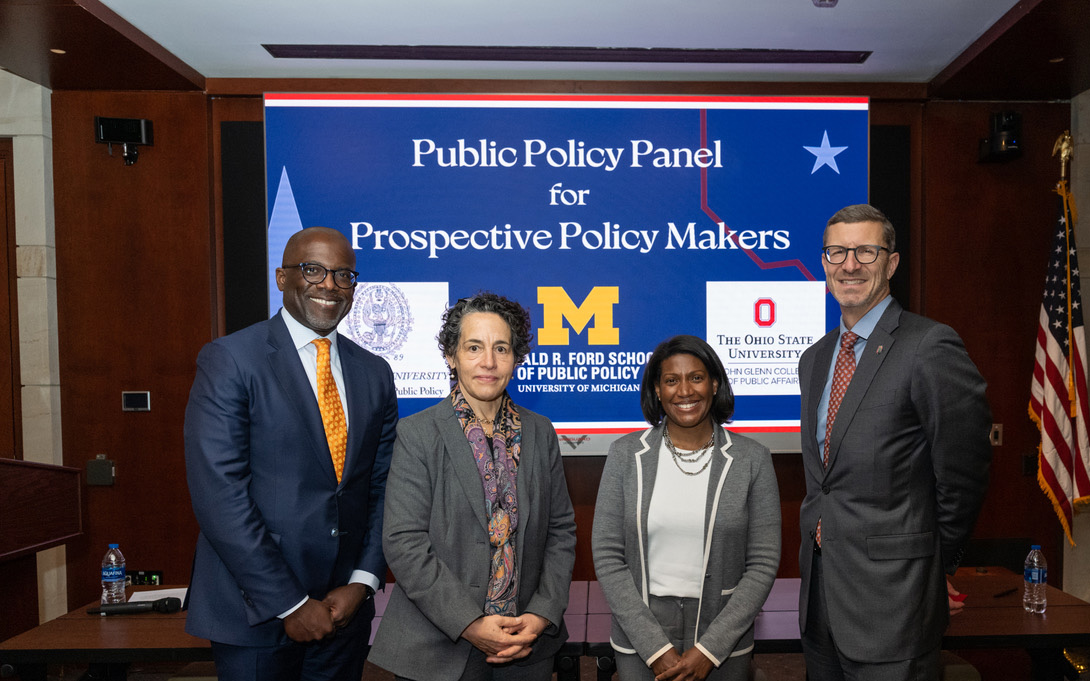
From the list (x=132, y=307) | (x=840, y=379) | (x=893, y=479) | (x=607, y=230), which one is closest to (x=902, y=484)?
(x=893, y=479)

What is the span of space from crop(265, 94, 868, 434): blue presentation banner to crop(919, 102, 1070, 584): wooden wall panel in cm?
52

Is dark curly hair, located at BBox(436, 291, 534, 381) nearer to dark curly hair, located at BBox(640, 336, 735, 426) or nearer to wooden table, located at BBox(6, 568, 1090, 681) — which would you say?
dark curly hair, located at BBox(640, 336, 735, 426)

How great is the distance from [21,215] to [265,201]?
1.27 m

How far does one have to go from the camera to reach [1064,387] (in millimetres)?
3586

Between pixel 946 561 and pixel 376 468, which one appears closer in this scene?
pixel 946 561

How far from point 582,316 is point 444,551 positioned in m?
2.08

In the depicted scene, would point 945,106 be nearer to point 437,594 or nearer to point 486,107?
point 486,107

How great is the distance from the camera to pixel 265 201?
3.70 meters

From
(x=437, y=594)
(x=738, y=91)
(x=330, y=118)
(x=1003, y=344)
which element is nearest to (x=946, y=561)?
(x=437, y=594)

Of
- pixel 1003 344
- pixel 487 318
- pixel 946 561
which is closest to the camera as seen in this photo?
pixel 487 318

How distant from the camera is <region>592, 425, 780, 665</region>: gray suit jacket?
5.92 feet

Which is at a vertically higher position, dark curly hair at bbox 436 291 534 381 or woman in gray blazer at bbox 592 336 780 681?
dark curly hair at bbox 436 291 534 381

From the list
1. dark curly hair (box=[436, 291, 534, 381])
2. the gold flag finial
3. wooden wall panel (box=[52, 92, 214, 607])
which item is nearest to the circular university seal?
wooden wall panel (box=[52, 92, 214, 607])

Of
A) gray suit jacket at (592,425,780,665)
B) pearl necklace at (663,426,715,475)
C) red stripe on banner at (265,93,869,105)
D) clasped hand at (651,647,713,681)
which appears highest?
red stripe on banner at (265,93,869,105)
